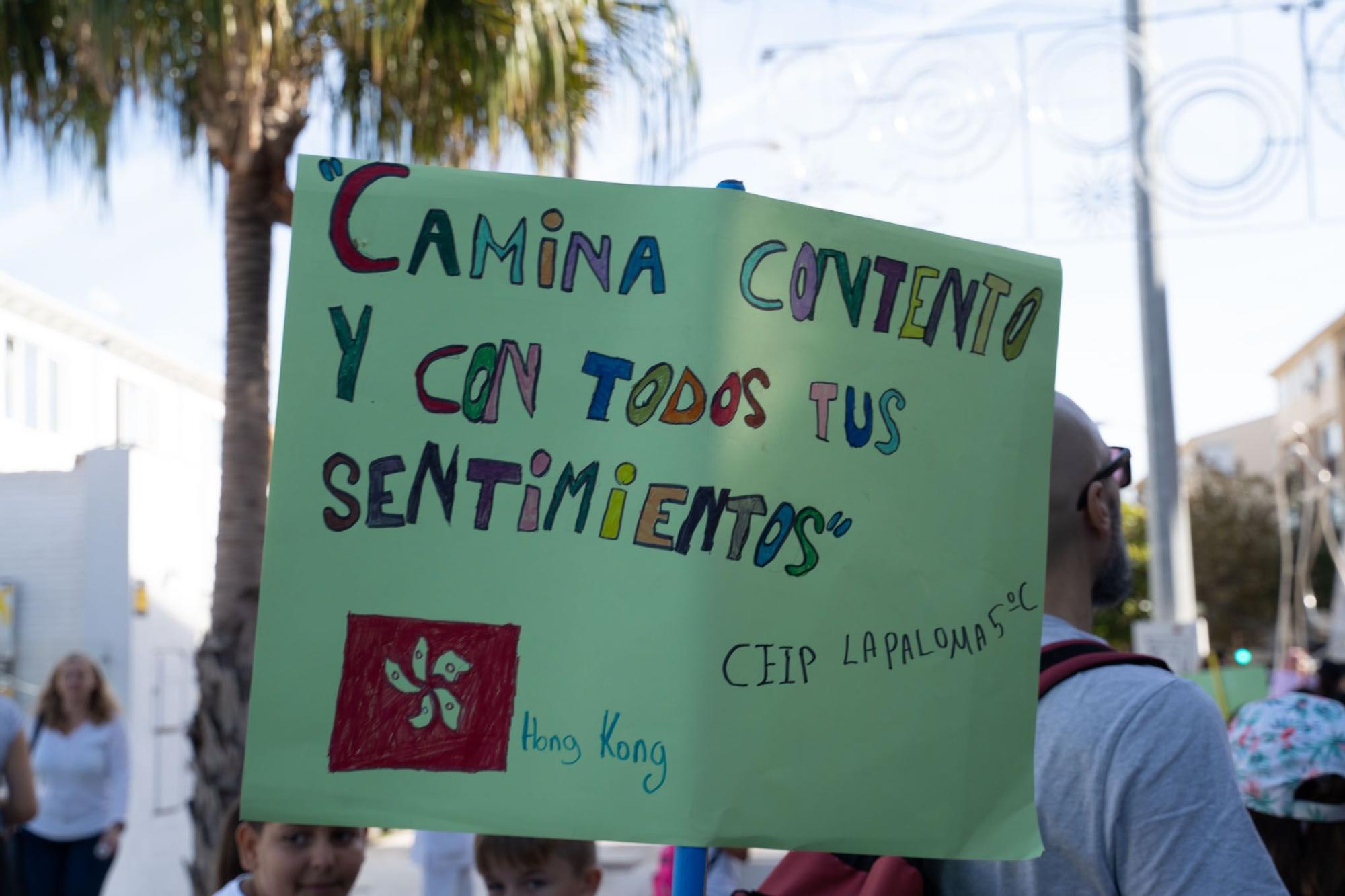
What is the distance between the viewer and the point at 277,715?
4.83 feet

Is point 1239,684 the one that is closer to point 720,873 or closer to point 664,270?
point 720,873

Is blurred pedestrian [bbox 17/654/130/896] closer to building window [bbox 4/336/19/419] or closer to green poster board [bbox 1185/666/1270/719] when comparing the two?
building window [bbox 4/336/19/419]

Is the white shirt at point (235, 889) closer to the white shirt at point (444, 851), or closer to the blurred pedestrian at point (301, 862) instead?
the blurred pedestrian at point (301, 862)

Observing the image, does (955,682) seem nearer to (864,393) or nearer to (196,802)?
(864,393)

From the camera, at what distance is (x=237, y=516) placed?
6.05 m

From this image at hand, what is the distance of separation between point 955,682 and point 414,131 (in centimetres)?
579

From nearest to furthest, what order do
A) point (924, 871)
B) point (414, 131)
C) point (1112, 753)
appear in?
point (1112, 753) < point (924, 871) < point (414, 131)

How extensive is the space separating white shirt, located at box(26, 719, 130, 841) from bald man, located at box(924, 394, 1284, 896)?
585cm

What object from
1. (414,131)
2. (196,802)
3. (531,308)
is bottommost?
(196,802)

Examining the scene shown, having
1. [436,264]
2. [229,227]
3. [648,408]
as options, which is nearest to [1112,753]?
[648,408]

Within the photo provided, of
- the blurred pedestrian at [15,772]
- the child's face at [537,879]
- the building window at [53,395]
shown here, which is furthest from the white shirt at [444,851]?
the building window at [53,395]

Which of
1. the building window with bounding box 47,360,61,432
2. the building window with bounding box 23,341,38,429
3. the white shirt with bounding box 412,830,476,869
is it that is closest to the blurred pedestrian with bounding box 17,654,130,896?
the white shirt with bounding box 412,830,476,869

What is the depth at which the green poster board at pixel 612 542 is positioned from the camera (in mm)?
1495

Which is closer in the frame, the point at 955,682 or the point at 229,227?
the point at 955,682
